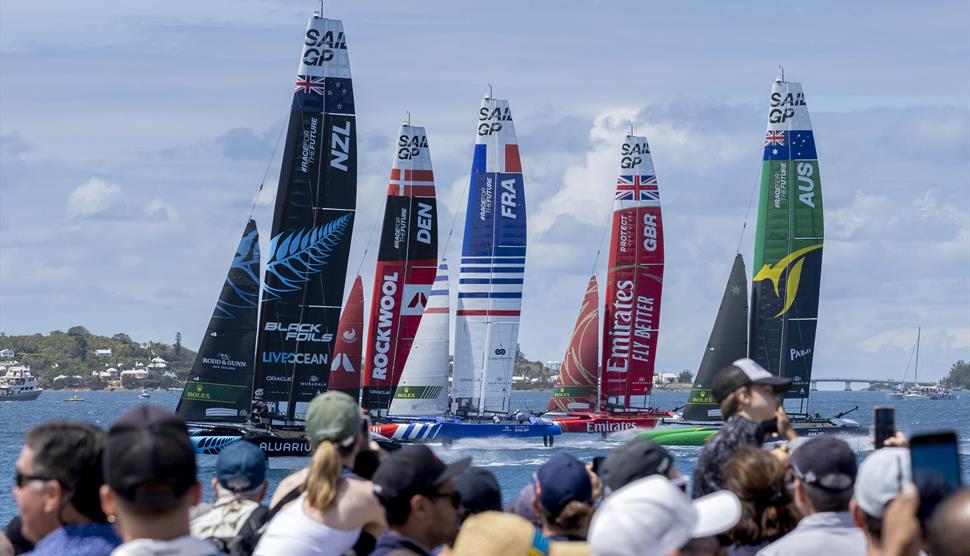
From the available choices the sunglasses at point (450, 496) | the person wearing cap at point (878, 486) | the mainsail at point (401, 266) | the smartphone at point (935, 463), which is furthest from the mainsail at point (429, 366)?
the smartphone at point (935, 463)

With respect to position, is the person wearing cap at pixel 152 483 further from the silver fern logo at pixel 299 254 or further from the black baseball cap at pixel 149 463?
the silver fern logo at pixel 299 254

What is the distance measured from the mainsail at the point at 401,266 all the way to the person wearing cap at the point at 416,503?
44457mm

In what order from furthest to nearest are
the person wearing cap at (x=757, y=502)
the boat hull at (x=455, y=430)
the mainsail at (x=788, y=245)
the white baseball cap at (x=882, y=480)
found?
the mainsail at (x=788, y=245), the boat hull at (x=455, y=430), the person wearing cap at (x=757, y=502), the white baseball cap at (x=882, y=480)

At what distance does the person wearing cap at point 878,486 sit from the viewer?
5.02m

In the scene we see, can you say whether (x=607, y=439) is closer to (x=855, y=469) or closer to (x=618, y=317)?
(x=618, y=317)

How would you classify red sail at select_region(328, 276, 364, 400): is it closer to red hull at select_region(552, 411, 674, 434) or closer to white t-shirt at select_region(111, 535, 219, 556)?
red hull at select_region(552, 411, 674, 434)

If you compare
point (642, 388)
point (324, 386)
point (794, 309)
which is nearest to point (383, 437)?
point (324, 386)

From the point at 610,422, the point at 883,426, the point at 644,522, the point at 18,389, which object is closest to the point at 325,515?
the point at 644,522

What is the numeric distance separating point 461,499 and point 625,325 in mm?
51186

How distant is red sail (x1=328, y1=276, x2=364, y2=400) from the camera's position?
48.1m

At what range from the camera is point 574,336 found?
194 ft

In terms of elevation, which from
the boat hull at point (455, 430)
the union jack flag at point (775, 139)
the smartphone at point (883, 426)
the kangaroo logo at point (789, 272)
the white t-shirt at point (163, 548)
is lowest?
the boat hull at point (455, 430)

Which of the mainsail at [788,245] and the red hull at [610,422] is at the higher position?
the mainsail at [788,245]

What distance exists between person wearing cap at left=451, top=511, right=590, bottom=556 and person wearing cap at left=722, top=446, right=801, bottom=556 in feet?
3.50
